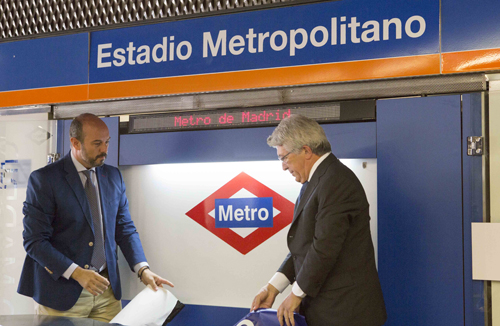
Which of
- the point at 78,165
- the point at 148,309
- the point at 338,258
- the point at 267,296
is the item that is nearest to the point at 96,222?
the point at 78,165

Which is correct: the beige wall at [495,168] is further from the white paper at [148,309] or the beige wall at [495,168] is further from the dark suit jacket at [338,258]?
the white paper at [148,309]

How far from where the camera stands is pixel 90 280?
253 cm

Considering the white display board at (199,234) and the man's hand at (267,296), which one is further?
the white display board at (199,234)

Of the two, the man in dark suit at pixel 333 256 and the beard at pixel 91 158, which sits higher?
the beard at pixel 91 158

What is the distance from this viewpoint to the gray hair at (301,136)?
2203 mm

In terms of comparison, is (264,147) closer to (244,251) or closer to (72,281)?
(244,251)

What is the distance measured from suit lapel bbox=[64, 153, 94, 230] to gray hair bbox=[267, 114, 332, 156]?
1187 mm

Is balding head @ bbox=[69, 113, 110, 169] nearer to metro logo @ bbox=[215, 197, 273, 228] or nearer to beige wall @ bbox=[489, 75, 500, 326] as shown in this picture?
metro logo @ bbox=[215, 197, 273, 228]

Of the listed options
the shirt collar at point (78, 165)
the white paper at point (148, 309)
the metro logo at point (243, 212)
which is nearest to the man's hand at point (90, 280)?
the white paper at point (148, 309)

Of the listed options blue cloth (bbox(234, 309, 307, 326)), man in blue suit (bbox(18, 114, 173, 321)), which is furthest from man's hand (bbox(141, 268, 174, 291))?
blue cloth (bbox(234, 309, 307, 326))

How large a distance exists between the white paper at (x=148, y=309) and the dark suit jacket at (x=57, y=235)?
236mm

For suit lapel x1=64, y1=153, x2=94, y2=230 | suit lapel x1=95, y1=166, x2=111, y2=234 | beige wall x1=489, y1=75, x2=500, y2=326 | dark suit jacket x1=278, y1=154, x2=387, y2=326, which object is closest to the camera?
dark suit jacket x1=278, y1=154, x2=387, y2=326

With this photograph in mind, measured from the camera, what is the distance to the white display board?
9.72 ft

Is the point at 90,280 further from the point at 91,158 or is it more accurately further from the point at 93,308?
the point at 91,158
